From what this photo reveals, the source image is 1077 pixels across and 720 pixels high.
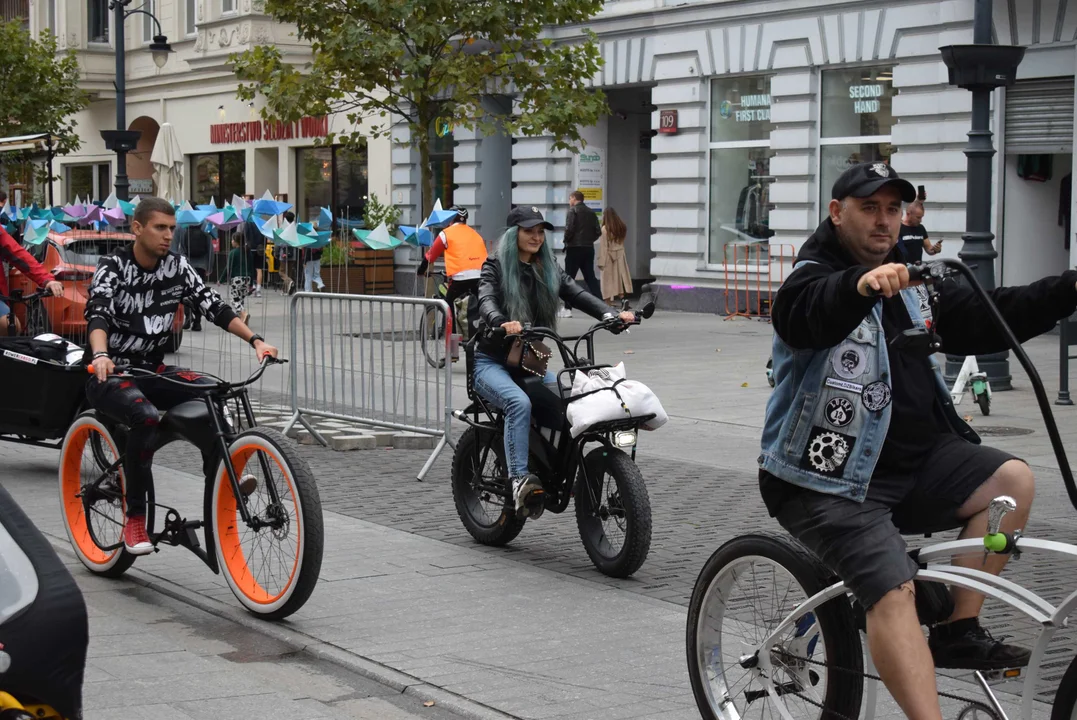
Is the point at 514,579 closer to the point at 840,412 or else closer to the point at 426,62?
the point at 840,412

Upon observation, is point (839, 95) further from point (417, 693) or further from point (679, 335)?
point (417, 693)

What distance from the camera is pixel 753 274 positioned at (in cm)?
2386

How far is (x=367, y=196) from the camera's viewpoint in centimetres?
3300

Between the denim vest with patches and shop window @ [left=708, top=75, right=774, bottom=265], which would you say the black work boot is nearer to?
the denim vest with patches

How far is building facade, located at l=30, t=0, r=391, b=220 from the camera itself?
3388 centimetres

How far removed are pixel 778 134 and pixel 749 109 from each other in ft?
3.51

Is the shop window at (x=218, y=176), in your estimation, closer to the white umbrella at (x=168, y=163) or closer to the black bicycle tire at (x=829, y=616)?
the white umbrella at (x=168, y=163)

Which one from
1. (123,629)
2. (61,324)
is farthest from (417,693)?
(61,324)

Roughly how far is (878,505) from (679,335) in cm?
1692

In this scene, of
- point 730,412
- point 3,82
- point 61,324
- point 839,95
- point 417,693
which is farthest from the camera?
point 3,82

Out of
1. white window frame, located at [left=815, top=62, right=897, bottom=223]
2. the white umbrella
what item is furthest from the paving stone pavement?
the white umbrella

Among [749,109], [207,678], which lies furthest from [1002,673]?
[749,109]

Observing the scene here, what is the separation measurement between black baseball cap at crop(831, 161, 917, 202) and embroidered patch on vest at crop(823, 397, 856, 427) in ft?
1.74

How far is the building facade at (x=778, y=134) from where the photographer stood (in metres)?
20.0
